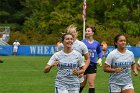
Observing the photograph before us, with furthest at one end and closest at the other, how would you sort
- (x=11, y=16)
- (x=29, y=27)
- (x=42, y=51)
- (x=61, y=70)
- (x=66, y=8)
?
(x=11, y=16)
(x=29, y=27)
(x=66, y=8)
(x=42, y=51)
(x=61, y=70)

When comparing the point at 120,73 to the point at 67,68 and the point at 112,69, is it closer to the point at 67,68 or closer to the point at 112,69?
the point at 112,69

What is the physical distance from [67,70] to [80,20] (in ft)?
177

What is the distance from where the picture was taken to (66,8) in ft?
215

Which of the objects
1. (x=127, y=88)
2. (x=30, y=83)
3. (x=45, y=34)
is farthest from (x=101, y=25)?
(x=127, y=88)

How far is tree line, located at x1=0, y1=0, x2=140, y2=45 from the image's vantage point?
62.4m

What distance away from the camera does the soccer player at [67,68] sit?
9820 millimetres

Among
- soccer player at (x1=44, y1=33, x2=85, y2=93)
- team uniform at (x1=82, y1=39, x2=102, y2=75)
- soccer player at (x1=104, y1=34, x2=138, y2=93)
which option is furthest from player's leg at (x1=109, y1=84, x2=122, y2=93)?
team uniform at (x1=82, y1=39, x2=102, y2=75)

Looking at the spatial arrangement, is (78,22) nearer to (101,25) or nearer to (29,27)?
(101,25)

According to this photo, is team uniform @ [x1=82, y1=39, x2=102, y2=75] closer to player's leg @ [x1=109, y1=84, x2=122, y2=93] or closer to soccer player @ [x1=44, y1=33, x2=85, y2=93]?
player's leg @ [x1=109, y1=84, x2=122, y2=93]

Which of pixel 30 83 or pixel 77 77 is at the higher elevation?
pixel 77 77

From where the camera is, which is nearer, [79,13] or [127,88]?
[127,88]

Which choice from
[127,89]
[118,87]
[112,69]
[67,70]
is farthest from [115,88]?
[67,70]

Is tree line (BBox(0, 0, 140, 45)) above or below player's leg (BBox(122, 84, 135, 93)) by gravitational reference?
above

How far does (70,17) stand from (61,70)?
54190 mm
